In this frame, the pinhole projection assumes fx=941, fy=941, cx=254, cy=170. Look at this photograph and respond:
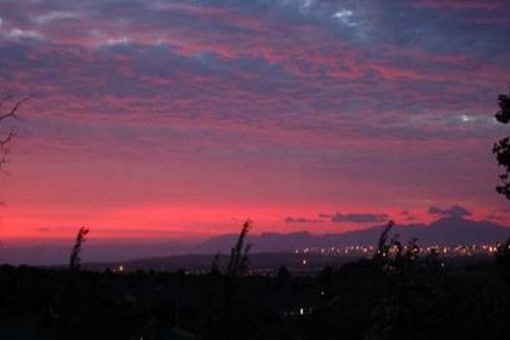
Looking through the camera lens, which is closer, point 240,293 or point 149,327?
point 240,293

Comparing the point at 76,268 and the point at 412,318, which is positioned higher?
the point at 76,268

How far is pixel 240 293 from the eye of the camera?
1560 cm

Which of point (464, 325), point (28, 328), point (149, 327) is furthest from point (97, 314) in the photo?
point (28, 328)

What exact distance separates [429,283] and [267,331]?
354cm

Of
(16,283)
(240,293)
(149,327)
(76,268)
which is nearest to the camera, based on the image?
(240,293)

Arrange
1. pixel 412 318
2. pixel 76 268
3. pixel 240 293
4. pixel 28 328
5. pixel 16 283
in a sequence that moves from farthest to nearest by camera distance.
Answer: pixel 16 283
pixel 28 328
pixel 412 318
pixel 76 268
pixel 240 293

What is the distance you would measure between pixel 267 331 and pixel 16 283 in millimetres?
35246

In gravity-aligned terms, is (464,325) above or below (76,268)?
below

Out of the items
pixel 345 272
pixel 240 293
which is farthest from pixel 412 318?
pixel 240 293

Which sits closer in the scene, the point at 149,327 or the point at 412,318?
the point at 412,318

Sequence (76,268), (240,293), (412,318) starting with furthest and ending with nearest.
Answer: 1. (412,318)
2. (76,268)
3. (240,293)

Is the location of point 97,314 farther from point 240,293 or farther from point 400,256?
point 400,256

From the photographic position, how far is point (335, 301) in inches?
712

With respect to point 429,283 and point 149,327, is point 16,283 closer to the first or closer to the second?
point 149,327
